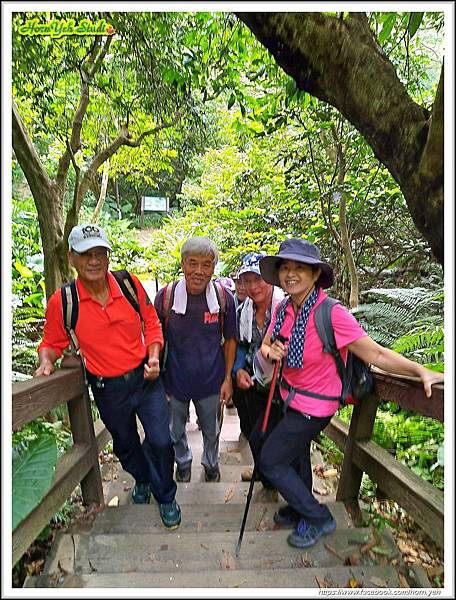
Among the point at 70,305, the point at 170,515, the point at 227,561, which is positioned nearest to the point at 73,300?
the point at 70,305

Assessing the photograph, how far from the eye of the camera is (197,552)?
2.41 meters

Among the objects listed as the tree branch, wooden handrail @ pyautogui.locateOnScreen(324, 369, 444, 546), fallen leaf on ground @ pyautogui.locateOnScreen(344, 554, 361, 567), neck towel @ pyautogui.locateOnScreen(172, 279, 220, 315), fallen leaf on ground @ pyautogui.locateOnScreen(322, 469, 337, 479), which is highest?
the tree branch

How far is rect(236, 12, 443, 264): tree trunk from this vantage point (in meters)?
1.83

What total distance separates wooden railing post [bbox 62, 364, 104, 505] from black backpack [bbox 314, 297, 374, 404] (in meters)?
1.53

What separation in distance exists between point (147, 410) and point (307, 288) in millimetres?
1236

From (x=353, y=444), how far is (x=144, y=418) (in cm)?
131

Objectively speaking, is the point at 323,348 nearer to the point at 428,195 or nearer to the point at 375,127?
the point at 428,195

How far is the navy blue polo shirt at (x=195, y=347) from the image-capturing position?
2.98 metres

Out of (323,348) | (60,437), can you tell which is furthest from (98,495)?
(323,348)

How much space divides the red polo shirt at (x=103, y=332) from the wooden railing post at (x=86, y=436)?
0.33 metres

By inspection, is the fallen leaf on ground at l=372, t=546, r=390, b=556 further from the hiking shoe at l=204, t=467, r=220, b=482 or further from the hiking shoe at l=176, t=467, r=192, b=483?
the hiking shoe at l=176, t=467, r=192, b=483

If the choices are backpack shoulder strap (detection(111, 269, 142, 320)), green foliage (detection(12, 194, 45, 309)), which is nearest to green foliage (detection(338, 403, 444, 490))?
backpack shoulder strap (detection(111, 269, 142, 320))

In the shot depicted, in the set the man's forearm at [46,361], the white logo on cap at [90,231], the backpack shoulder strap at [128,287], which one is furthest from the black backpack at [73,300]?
the white logo on cap at [90,231]

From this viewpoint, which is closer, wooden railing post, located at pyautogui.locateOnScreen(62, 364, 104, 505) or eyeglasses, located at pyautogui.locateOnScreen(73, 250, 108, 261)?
eyeglasses, located at pyautogui.locateOnScreen(73, 250, 108, 261)
